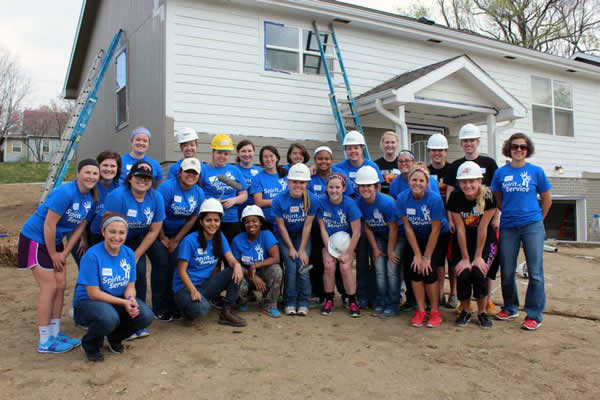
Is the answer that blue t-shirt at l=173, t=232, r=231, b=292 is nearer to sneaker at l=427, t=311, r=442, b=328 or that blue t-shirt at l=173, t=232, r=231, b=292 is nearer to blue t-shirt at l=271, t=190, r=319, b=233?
blue t-shirt at l=271, t=190, r=319, b=233

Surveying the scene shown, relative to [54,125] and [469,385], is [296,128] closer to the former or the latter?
[469,385]

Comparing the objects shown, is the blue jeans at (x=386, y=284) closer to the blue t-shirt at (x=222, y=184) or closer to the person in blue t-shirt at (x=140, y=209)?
the blue t-shirt at (x=222, y=184)

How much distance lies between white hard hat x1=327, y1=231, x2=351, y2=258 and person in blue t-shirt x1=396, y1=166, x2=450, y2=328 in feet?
2.07

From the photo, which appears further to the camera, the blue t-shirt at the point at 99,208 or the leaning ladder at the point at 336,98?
the leaning ladder at the point at 336,98

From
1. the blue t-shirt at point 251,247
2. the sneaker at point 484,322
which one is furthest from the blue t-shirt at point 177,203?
the sneaker at point 484,322

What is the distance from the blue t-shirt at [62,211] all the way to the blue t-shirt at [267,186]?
1.87m

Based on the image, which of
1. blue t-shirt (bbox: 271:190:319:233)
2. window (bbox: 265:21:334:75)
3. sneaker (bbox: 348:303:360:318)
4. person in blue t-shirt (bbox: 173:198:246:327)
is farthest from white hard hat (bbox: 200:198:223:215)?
window (bbox: 265:21:334:75)

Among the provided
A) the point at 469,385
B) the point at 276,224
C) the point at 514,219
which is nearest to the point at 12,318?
the point at 276,224

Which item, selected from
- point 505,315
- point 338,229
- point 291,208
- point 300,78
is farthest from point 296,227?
point 300,78

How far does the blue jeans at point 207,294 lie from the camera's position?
426cm

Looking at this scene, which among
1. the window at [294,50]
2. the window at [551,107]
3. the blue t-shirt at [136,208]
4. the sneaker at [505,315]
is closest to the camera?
the blue t-shirt at [136,208]

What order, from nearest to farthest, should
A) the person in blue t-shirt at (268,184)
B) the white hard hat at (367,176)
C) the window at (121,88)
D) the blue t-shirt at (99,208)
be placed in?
the blue t-shirt at (99,208)
the white hard hat at (367,176)
the person in blue t-shirt at (268,184)
the window at (121,88)

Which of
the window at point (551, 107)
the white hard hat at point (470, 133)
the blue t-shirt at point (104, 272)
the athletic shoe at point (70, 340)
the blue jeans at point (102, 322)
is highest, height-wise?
the window at point (551, 107)

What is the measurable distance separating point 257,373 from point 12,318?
9.99 ft
